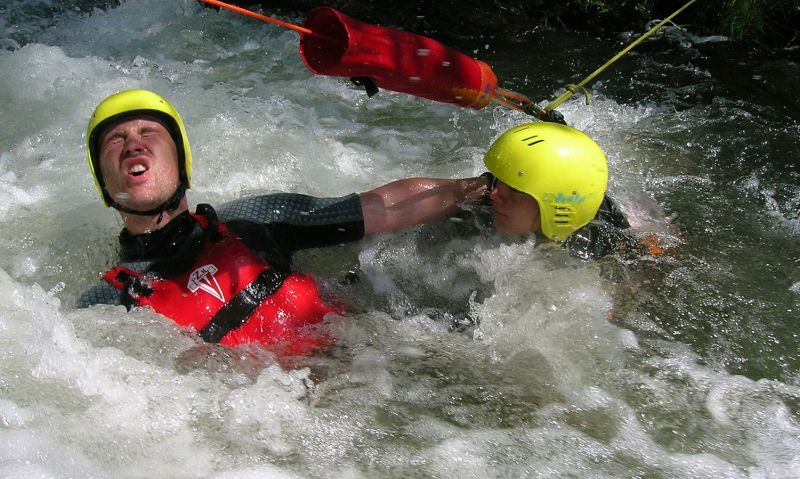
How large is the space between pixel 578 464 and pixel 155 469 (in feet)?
4.80

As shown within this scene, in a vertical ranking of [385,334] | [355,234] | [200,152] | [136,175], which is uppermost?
[136,175]

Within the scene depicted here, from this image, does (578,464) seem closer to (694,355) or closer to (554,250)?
(694,355)

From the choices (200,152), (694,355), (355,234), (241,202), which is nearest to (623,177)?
(694,355)

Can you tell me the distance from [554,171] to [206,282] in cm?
160

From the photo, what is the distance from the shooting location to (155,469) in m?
2.48

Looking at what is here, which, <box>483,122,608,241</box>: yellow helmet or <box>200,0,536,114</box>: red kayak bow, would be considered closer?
<box>200,0,536,114</box>: red kayak bow

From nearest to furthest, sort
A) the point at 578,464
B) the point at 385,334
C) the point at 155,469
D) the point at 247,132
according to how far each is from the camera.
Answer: the point at 155,469 < the point at 578,464 < the point at 385,334 < the point at 247,132

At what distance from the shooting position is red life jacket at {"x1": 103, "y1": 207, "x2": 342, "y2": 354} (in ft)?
10.2

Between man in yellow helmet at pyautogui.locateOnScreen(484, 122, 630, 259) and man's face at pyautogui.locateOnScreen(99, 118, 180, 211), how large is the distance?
1.48 metres

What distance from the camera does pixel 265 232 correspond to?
136 inches

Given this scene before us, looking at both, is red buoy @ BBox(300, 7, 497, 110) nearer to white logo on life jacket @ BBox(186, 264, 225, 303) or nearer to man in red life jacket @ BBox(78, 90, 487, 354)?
man in red life jacket @ BBox(78, 90, 487, 354)

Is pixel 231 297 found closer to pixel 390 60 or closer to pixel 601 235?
pixel 390 60

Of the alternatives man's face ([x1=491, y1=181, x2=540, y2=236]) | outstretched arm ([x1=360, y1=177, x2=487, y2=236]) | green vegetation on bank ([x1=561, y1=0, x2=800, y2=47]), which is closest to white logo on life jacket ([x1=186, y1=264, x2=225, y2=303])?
outstretched arm ([x1=360, y1=177, x2=487, y2=236])

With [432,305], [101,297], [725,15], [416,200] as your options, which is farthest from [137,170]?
[725,15]
